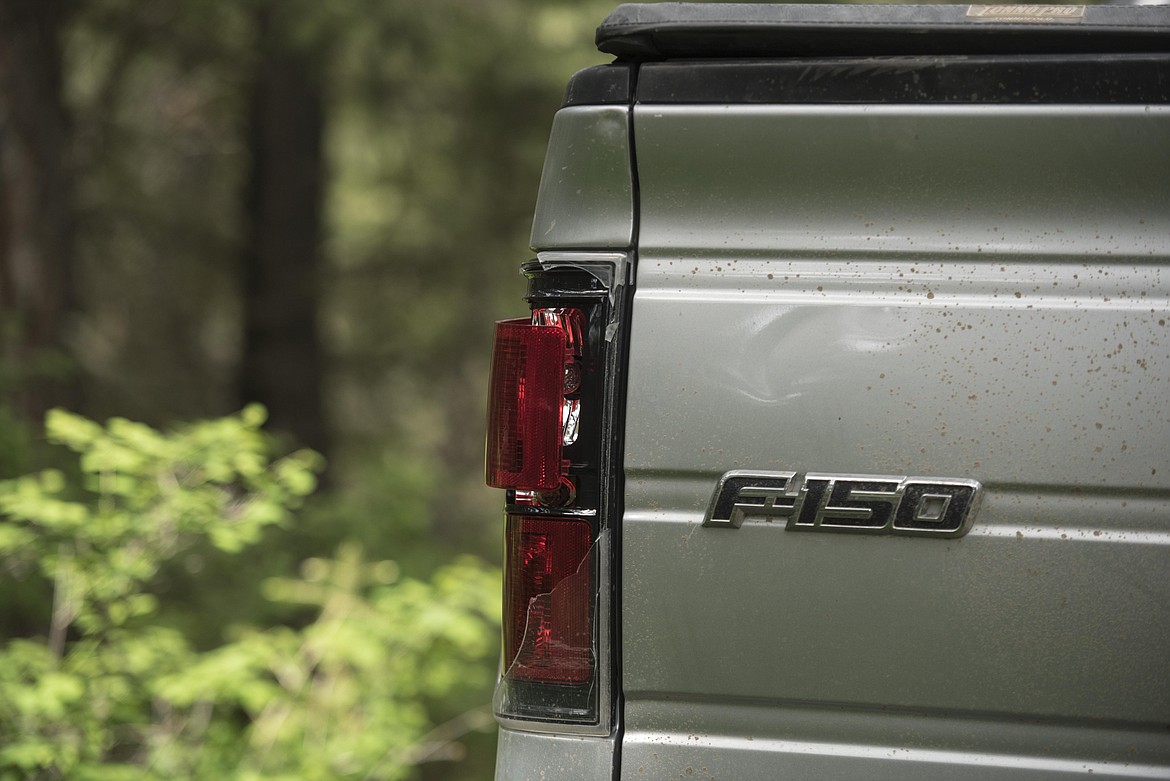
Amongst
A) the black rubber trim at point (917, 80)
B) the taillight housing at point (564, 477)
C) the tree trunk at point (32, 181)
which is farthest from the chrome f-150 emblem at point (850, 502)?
the tree trunk at point (32, 181)

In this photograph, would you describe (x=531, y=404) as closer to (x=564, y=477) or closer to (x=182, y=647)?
(x=564, y=477)

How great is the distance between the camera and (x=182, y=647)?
13.9ft

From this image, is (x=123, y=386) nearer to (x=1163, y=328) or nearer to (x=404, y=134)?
(x=404, y=134)

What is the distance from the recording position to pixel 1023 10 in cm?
181

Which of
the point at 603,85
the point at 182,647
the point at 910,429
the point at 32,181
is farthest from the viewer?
the point at 32,181

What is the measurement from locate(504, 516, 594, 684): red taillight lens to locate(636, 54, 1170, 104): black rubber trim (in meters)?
0.80

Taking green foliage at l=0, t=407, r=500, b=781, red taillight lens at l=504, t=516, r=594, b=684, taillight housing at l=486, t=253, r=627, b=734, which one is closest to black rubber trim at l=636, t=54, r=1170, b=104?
taillight housing at l=486, t=253, r=627, b=734

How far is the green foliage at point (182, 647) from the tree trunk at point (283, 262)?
9.63 ft

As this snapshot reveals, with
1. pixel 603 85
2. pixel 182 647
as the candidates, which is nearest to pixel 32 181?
pixel 182 647

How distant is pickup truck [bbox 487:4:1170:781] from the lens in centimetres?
172

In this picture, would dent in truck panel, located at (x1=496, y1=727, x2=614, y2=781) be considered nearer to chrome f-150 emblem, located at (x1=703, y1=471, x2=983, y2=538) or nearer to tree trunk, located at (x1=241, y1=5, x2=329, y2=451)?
chrome f-150 emblem, located at (x1=703, y1=471, x2=983, y2=538)

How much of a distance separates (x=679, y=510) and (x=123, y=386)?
22.5 ft

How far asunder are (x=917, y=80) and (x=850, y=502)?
73cm

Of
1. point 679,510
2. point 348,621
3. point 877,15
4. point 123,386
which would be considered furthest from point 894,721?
point 123,386
